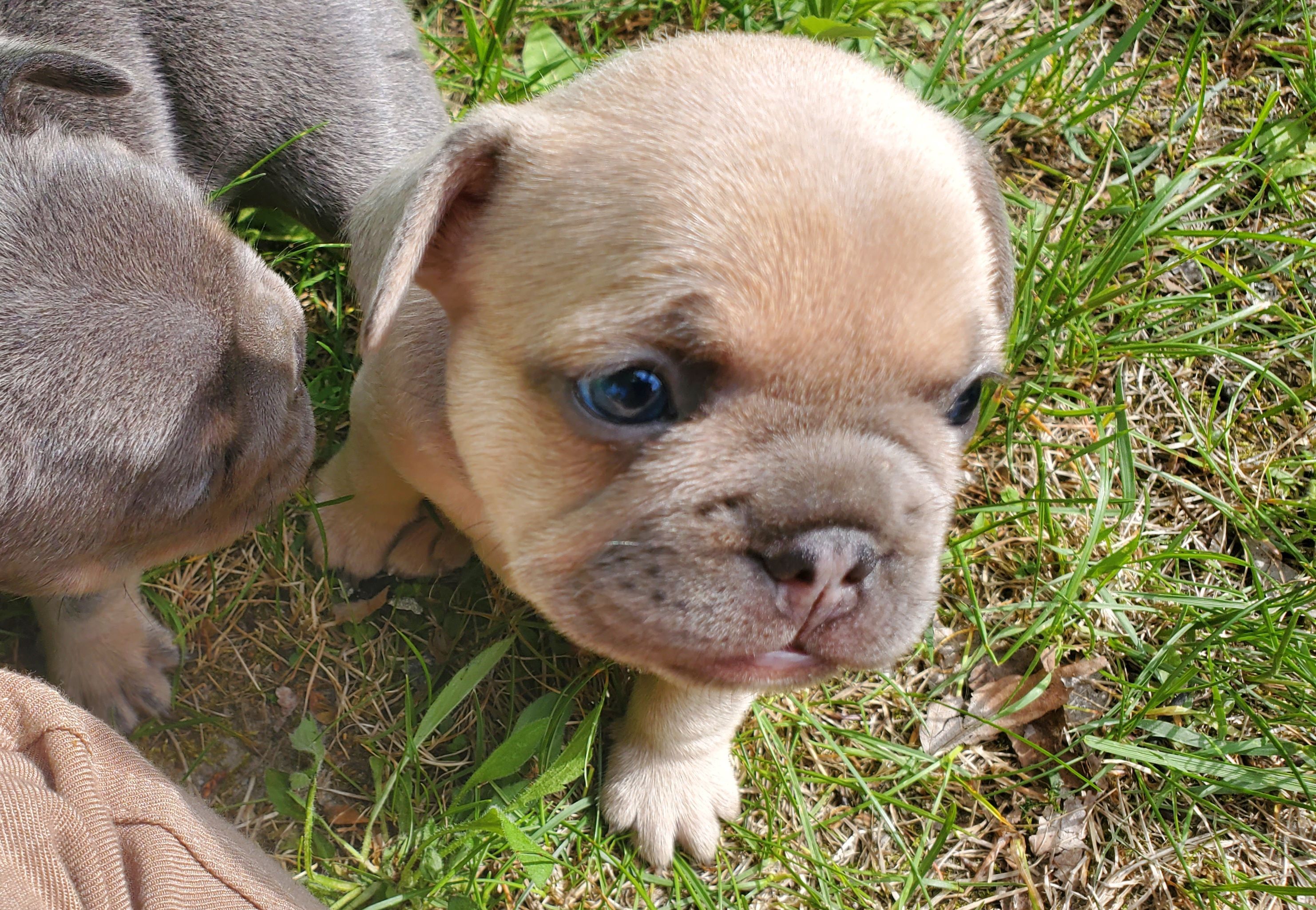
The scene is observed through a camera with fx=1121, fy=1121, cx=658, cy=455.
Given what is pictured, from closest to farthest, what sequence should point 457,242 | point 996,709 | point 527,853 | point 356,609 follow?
point 457,242 → point 527,853 → point 356,609 → point 996,709

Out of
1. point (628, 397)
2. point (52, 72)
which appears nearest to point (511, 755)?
point (628, 397)

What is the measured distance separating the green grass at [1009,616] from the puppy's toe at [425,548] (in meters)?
0.09

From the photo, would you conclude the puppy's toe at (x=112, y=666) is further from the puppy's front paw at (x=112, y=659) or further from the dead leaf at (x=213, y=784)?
the dead leaf at (x=213, y=784)

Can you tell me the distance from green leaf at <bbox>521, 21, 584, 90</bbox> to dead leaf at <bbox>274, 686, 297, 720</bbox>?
2.67 metres

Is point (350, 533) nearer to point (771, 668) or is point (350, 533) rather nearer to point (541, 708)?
point (541, 708)

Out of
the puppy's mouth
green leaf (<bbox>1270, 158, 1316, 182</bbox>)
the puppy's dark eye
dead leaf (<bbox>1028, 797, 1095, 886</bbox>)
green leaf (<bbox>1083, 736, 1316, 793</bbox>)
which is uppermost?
the puppy's dark eye

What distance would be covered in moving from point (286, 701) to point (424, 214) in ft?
7.37

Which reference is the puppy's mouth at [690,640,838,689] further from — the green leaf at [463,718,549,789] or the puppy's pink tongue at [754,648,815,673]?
the green leaf at [463,718,549,789]

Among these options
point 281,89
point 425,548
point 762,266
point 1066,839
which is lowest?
point 1066,839

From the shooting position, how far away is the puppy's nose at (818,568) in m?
2.43

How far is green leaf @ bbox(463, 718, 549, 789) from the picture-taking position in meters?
3.65

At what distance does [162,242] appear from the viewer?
306 cm

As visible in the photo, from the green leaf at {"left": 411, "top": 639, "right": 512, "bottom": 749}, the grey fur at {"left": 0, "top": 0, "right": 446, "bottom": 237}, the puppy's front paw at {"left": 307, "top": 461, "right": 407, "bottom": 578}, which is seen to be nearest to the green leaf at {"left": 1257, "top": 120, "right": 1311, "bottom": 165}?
the grey fur at {"left": 0, "top": 0, "right": 446, "bottom": 237}

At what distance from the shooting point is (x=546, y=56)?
4871 millimetres
